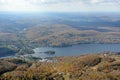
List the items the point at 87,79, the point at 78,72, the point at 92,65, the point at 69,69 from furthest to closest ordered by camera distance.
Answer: the point at 92,65 < the point at 69,69 < the point at 78,72 < the point at 87,79

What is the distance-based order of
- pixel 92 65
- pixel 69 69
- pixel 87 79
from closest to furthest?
pixel 87 79
pixel 69 69
pixel 92 65

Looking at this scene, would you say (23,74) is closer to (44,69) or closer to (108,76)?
(44,69)

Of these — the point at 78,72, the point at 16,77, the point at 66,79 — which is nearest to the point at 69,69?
the point at 78,72

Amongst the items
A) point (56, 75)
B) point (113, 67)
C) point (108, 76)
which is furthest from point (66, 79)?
point (113, 67)

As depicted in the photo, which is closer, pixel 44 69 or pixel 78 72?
pixel 78 72

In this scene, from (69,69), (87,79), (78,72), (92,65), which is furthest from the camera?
(92,65)

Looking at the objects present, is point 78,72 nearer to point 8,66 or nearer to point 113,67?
point 113,67

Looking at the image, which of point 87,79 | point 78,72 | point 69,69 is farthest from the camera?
point 69,69

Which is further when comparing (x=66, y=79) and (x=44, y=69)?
(x=44, y=69)

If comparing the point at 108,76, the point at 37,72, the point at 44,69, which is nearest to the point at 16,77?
the point at 37,72
